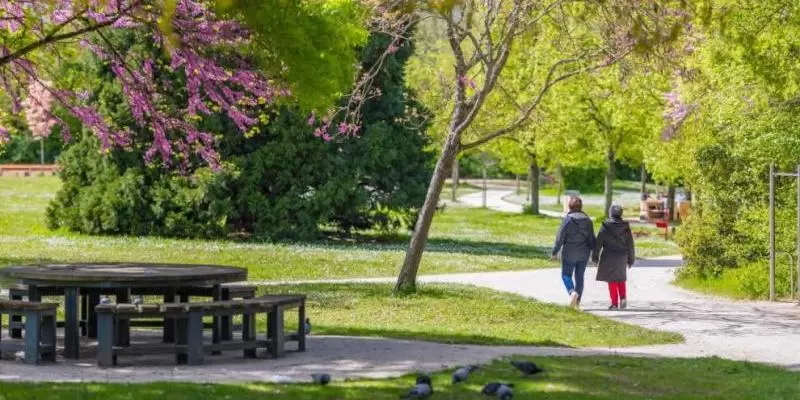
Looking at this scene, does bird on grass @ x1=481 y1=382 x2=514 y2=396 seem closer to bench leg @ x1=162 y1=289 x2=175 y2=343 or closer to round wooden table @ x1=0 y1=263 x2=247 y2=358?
round wooden table @ x1=0 y1=263 x2=247 y2=358

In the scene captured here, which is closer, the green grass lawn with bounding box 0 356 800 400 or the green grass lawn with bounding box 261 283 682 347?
the green grass lawn with bounding box 0 356 800 400

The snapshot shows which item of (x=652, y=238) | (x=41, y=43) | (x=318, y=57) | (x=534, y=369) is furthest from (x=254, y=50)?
(x=652, y=238)

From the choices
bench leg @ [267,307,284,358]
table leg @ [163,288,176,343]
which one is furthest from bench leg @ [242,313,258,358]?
table leg @ [163,288,176,343]

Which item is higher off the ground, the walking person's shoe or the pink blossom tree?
the pink blossom tree

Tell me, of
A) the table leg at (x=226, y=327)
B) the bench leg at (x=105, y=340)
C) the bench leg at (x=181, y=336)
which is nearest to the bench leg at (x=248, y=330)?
the table leg at (x=226, y=327)

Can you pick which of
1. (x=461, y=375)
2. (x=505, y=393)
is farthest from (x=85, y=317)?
(x=505, y=393)

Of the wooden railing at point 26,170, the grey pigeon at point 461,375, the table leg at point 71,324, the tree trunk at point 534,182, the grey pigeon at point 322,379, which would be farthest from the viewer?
the wooden railing at point 26,170

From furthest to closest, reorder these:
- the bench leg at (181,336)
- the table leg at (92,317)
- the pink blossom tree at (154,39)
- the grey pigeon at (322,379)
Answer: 1. the table leg at (92,317)
2. the pink blossom tree at (154,39)
3. the bench leg at (181,336)
4. the grey pigeon at (322,379)

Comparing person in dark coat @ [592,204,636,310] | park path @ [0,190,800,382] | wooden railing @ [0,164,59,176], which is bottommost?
park path @ [0,190,800,382]

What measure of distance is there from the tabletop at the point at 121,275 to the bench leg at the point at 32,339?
430mm

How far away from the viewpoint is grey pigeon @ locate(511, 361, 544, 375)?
39.8 ft

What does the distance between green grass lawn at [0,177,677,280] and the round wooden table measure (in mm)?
10959

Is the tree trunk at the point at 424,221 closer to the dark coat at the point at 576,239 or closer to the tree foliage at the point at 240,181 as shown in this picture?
the dark coat at the point at 576,239

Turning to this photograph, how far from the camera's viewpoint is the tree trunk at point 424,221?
68.3ft
